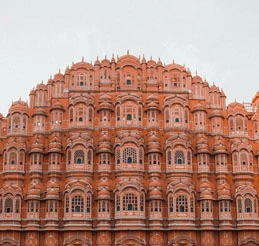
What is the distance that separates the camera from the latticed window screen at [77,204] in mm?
46469

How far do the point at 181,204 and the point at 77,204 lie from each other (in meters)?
9.00

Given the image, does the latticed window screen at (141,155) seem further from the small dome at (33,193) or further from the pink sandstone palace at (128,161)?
the small dome at (33,193)

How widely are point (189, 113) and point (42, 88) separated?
14061 mm

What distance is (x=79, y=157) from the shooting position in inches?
1892

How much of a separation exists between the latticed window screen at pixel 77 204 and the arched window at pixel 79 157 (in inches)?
130

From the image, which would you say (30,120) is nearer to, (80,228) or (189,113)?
(80,228)

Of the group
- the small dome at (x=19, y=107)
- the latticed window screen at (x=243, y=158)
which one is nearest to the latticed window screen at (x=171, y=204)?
the latticed window screen at (x=243, y=158)

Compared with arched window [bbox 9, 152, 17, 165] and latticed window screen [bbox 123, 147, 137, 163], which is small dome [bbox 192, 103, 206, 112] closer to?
latticed window screen [bbox 123, 147, 137, 163]

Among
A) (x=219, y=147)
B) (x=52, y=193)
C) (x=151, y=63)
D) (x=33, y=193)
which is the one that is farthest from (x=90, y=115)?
(x=219, y=147)

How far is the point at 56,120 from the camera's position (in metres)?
49.7

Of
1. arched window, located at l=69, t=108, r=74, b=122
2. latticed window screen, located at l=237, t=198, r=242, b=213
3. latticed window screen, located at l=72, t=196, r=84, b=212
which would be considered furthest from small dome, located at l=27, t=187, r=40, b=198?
latticed window screen, located at l=237, t=198, r=242, b=213

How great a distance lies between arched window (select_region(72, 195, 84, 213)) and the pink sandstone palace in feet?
0.34

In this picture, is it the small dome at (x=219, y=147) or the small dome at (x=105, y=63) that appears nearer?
the small dome at (x=219, y=147)

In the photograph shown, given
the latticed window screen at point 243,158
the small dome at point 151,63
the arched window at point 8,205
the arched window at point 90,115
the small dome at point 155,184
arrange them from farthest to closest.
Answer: the small dome at point 151,63
the arched window at point 90,115
the latticed window screen at point 243,158
the small dome at point 155,184
the arched window at point 8,205
